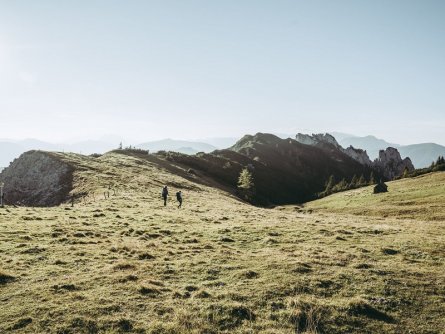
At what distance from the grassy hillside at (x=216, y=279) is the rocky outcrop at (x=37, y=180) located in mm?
33961

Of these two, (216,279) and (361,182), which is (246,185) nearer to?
(361,182)

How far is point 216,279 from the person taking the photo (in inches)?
656

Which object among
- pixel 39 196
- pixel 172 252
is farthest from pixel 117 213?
pixel 39 196

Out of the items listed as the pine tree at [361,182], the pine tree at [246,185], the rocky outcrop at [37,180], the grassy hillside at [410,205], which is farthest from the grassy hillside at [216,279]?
the pine tree at [361,182]

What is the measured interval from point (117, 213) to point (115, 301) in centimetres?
2207

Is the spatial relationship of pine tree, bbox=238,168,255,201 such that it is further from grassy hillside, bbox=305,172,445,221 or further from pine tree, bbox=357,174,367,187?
grassy hillside, bbox=305,172,445,221

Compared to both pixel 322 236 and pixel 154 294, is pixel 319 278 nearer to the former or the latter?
pixel 154 294

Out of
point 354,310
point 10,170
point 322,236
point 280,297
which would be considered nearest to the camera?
point 354,310

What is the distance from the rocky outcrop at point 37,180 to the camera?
60403mm

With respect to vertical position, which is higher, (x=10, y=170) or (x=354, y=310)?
(x=10, y=170)

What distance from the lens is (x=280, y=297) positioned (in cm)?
1452

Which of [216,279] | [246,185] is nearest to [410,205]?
[216,279]

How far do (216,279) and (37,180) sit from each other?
65.9 m

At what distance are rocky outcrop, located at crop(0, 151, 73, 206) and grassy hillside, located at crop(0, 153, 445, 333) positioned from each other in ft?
111
